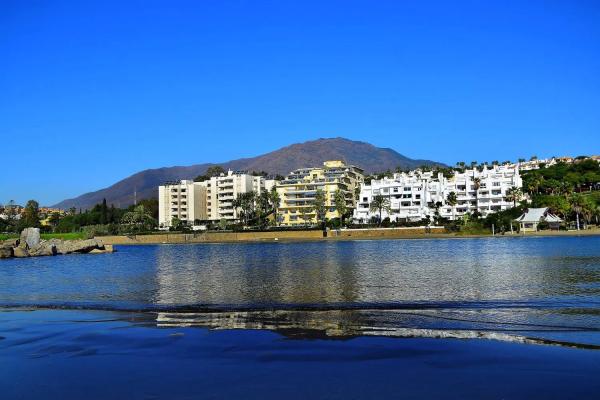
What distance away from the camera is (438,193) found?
6004 inches

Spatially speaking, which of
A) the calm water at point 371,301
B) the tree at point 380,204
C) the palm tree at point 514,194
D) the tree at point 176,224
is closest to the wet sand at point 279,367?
the calm water at point 371,301

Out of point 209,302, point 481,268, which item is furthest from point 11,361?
point 481,268

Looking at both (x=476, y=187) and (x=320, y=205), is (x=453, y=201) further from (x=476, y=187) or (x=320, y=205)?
(x=320, y=205)

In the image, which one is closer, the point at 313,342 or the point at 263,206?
the point at 313,342

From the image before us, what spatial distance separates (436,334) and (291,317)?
17.2 feet

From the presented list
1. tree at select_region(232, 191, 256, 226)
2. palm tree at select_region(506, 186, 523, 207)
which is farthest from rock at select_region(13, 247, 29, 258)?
palm tree at select_region(506, 186, 523, 207)

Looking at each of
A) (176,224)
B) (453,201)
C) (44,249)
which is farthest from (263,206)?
(44,249)

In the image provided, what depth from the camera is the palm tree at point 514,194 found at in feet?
449

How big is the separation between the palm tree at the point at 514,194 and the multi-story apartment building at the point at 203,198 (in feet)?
254

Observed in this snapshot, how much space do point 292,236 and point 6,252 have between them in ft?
241

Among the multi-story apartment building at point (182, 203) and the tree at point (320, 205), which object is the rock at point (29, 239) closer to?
the tree at point (320, 205)

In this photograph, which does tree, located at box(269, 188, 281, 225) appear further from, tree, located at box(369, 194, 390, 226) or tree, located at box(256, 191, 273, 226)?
tree, located at box(369, 194, 390, 226)

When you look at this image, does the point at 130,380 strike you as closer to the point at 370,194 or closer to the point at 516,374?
the point at 516,374

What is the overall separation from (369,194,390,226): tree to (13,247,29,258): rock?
3535 inches
